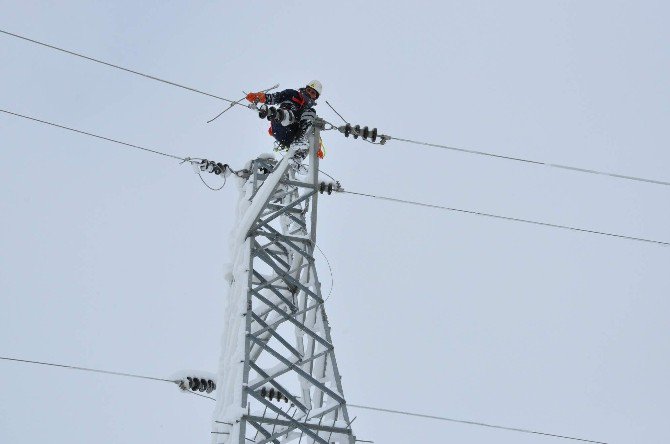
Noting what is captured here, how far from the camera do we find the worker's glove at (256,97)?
13.2 meters

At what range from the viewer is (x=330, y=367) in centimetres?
1028

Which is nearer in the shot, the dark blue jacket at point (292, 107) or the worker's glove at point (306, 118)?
the worker's glove at point (306, 118)

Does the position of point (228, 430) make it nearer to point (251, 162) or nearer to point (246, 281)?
point (246, 281)

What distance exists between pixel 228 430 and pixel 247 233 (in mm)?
3236

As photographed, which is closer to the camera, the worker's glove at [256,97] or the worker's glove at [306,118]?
the worker's glove at [306,118]

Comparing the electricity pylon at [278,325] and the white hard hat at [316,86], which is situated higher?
the white hard hat at [316,86]

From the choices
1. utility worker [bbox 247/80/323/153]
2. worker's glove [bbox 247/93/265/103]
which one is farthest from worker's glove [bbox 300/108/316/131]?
worker's glove [bbox 247/93/265/103]

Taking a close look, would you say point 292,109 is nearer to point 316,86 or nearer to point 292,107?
point 292,107

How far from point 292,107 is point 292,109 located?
5 cm

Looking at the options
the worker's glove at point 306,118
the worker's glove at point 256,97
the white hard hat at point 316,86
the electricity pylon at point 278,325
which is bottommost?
the electricity pylon at point 278,325

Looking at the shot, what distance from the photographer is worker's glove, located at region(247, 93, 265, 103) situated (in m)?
13.2

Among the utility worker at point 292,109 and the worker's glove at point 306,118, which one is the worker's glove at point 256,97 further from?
the worker's glove at point 306,118

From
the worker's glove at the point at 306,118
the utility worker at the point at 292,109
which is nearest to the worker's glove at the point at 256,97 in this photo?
the utility worker at the point at 292,109

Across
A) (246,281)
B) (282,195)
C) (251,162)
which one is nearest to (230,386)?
(246,281)
